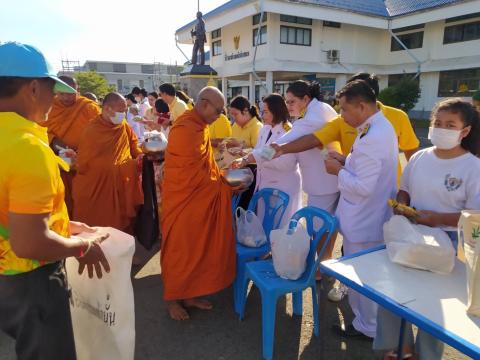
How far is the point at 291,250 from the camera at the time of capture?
2.12 meters

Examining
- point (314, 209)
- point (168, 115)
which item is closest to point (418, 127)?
point (168, 115)

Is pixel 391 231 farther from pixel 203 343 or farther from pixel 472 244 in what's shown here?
pixel 203 343

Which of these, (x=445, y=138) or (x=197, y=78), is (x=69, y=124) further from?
(x=197, y=78)

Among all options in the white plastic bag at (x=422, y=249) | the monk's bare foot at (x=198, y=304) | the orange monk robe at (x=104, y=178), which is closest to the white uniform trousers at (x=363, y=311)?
the white plastic bag at (x=422, y=249)

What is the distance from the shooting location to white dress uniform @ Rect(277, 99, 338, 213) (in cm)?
278

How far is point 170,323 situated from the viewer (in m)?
2.58

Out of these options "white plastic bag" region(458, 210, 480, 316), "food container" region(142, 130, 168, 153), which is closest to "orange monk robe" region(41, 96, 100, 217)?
"food container" region(142, 130, 168, 153)

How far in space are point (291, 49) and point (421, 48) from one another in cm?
765

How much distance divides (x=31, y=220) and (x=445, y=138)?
1.89 meters

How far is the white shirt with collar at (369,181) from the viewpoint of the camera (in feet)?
6.63

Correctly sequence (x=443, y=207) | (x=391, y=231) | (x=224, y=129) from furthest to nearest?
(x=224, y=129)
(x=443, y=207)
(x=391, y=231)

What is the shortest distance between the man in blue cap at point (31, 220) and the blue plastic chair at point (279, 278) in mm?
1116

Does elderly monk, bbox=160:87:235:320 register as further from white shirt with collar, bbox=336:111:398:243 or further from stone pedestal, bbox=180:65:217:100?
stone pedestal, bbox=180:65:217:100

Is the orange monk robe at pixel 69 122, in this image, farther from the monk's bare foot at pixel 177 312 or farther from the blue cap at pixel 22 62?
the blue cap at pixel 22 62
